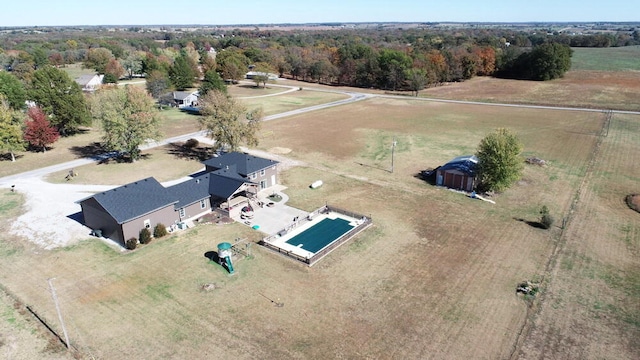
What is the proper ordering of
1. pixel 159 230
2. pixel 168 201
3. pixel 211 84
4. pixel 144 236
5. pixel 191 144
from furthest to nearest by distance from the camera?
pixel 211 84 → pixel 191 144 → pixel 168 201 → pixel 159 230 → pixel 144 236

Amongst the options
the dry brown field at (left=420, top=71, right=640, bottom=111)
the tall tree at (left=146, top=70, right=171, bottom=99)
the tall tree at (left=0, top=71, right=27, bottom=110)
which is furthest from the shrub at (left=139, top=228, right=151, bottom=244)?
the dry brown field at (left=420, top=71, right=640, bottom=111)

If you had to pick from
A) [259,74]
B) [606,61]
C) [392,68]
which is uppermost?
[392,68]

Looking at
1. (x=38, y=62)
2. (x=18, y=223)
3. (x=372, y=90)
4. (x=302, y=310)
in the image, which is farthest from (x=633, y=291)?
(x=38, y=62)

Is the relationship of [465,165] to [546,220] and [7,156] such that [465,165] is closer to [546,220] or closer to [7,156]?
[546,220]

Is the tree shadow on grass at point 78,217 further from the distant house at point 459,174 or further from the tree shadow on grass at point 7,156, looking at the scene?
the distant house at point 459,174

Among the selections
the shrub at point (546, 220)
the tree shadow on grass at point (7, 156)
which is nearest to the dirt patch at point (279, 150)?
the shrub at point (546, 220)

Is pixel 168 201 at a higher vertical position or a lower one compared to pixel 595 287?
higher

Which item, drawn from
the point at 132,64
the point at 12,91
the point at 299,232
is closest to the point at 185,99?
the point at 12,91
